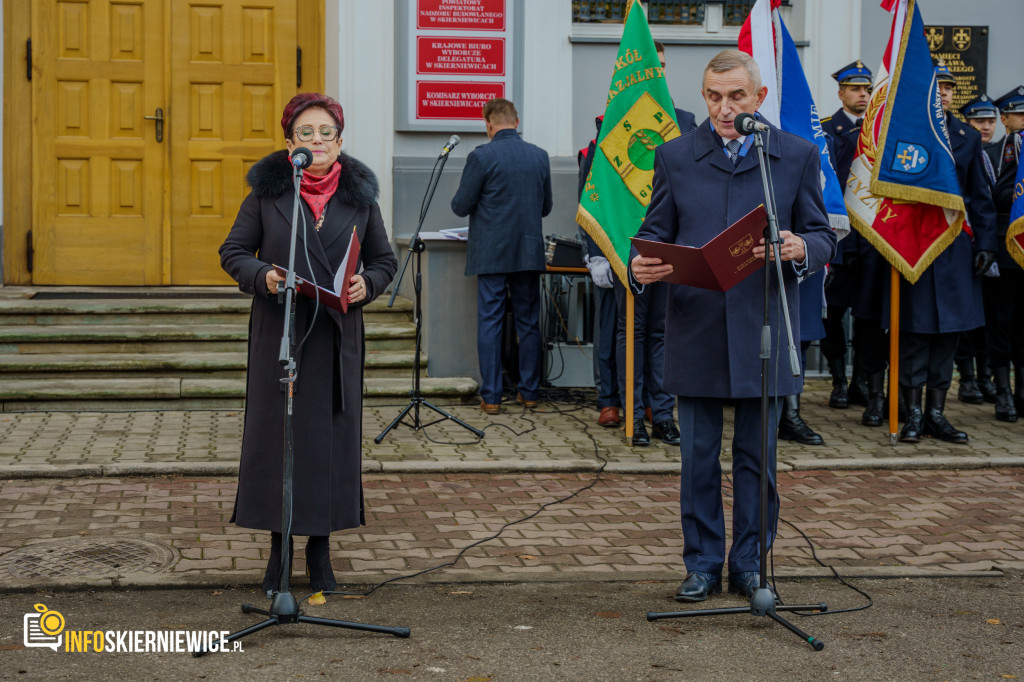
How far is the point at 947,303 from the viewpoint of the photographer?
8.27 m

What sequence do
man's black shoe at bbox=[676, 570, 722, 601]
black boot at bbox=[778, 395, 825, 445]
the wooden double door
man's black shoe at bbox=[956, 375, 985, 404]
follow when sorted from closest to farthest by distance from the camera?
man's black shoe at bbox=[676, 570, 722, 601] < black boot at bbox=[778, 395, 825, 445] < man's black shoe at bbox=[956, 375, 985, 404] < the wooden double door

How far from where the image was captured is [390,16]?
34.7ft

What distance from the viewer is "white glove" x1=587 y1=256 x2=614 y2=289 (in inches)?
330

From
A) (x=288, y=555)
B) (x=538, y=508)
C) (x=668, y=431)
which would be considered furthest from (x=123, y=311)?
(x=288, y=555)

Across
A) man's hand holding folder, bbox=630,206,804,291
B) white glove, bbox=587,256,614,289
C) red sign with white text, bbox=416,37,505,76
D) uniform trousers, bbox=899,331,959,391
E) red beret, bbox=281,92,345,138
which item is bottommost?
uniform trousers, bbox=899,331,959,391

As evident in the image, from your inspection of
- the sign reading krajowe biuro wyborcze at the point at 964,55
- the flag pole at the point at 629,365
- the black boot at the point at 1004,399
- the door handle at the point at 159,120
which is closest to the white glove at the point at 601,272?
the flag pole at the point at 629,365

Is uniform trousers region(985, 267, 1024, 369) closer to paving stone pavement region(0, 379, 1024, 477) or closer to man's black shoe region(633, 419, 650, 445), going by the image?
paving stone pavement region(0, 379, 1024, 477)

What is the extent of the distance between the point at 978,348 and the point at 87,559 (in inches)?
288

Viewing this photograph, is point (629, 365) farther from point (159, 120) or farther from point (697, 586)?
point (159, 120)

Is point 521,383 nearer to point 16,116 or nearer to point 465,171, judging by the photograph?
point 465,171

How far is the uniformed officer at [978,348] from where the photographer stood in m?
9.76

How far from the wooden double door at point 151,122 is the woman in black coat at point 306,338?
21.1 ft

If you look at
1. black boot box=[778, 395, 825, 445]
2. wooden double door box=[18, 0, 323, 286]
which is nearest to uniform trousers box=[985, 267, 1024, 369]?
black boot box=[778, 395, 825, 445]

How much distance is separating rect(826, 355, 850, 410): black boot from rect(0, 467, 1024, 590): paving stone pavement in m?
2.20
